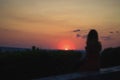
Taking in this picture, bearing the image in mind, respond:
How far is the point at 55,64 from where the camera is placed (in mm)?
12516

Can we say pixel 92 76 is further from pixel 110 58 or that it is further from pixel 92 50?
pixel 110 58

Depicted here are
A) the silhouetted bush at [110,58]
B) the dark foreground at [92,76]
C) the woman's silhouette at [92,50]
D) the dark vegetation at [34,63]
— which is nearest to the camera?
the dark foreground at [92,76]

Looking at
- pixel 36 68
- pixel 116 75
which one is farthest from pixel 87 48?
pixel 116 75

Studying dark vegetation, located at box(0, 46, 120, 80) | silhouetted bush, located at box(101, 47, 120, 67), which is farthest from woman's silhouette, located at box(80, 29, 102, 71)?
silhouetted bush, located at box(101, 47, 120, 67)

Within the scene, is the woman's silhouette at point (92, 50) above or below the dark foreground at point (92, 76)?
above

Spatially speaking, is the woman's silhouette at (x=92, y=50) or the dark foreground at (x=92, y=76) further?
the woman's silhouette at (x=92, y=50)

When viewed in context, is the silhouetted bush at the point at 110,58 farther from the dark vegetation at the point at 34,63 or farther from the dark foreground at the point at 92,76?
the dark foreground at the point at 92,76

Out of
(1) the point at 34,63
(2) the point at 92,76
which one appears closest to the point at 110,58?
(1) the point at 34,63

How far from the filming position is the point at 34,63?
1148cm

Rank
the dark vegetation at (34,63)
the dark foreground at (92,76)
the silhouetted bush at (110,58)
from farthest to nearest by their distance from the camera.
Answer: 1. the silhouetted bush at (110,58)
2. the dark vegetation at (34,63)
3. the dark foreground at (92,76)

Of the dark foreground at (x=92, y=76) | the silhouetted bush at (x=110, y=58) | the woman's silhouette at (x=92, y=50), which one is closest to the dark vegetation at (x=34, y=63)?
the woman's silhouette at (x=92, y=50)

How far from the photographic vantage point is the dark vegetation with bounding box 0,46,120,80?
10.7 meters

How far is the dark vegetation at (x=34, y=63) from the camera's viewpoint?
35.1 ft

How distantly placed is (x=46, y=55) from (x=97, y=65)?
12.3 feet
